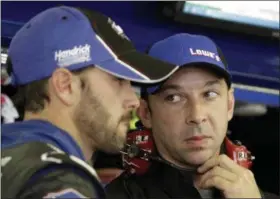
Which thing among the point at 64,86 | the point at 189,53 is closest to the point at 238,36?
the point at 189,53

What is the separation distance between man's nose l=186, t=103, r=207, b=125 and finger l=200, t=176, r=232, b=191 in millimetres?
142

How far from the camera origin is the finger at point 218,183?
1236mm

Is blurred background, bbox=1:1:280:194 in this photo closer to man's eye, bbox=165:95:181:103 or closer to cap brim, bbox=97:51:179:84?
man's eye, bbox=165:95:181:103

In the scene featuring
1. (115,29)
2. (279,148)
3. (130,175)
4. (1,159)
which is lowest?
(279,148)

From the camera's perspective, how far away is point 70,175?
→ 0.79 m

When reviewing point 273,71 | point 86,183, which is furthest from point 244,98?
point 86,183

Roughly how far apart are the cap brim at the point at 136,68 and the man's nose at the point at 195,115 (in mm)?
220

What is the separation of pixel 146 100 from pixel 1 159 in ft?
2.02

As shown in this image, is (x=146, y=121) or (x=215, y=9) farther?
(x=215, y=9)

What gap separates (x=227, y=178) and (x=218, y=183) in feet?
0.08

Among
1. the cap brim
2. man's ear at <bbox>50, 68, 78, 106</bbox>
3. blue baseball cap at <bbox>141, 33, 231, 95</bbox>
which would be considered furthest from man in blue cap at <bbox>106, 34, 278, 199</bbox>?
man's ear at <bbox>50, 68, 78, 106</bbox>

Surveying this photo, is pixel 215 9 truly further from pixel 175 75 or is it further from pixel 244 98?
pixel 175 75

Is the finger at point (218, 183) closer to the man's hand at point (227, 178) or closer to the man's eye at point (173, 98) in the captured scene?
the man's hand at point (227, 178)

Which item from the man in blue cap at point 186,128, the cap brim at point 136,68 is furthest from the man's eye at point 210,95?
the cap brim at point 136,68
